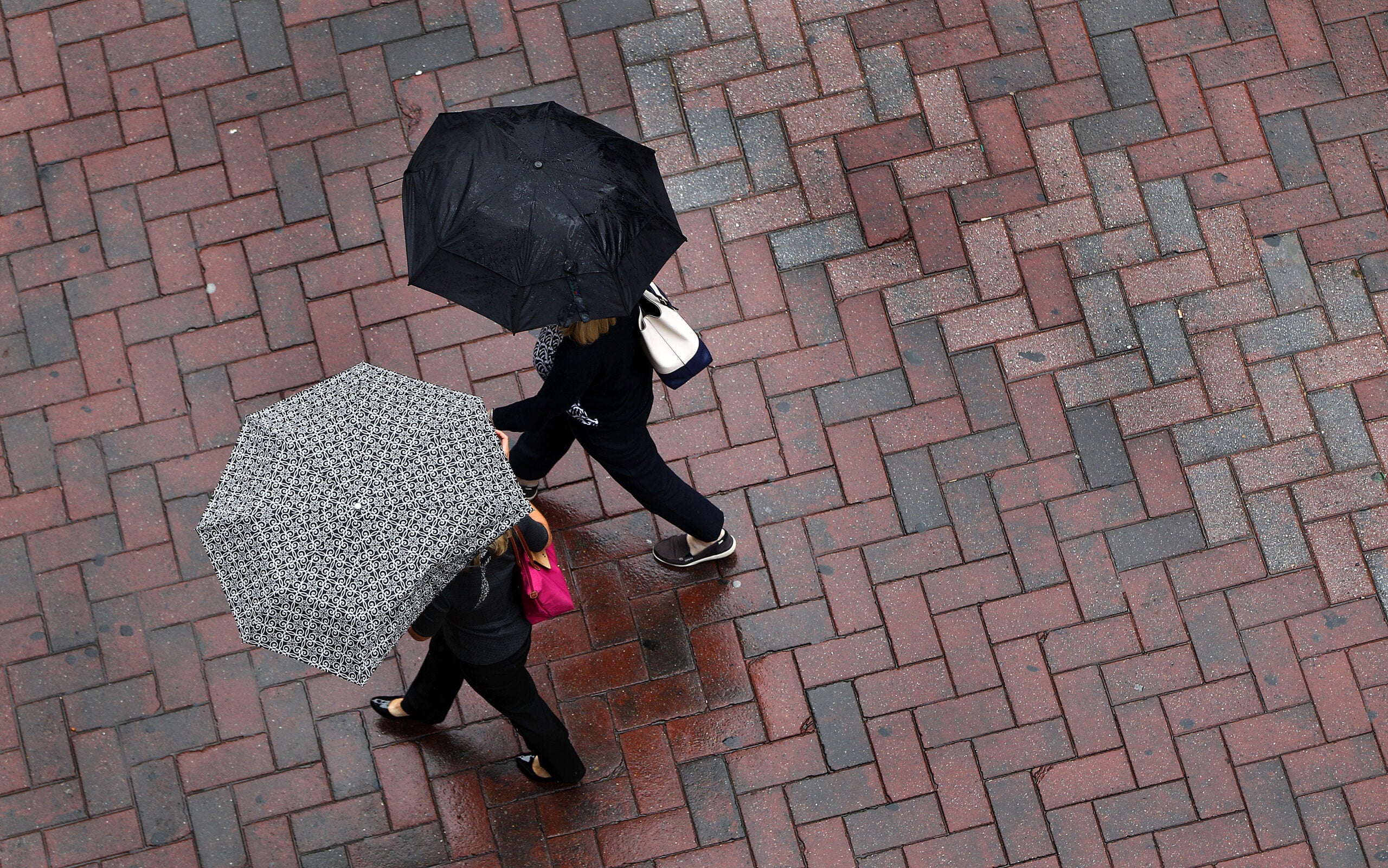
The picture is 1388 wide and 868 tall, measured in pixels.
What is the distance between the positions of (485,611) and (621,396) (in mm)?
798

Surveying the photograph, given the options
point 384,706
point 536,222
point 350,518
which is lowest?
point 384,706

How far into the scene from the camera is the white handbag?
10.6 ft

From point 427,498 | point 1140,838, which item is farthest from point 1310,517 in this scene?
point 427,498

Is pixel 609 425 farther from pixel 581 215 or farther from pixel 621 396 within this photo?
pixel 581 215

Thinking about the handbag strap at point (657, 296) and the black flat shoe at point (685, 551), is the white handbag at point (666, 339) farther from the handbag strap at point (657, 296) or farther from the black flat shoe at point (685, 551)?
the black flat shoe at point (685, 551)

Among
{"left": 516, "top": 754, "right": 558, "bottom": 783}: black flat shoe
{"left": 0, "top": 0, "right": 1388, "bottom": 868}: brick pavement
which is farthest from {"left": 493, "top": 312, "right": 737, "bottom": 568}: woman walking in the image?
{"left": 516, "top": 754, "right": 558, "bottom": 783}: black flat shoe

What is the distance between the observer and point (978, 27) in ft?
15.7

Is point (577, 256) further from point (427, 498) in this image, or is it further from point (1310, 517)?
point (1310, 517)

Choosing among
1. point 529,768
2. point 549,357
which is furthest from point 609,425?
point 529,768

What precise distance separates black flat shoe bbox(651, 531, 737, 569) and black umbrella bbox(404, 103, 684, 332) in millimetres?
1347

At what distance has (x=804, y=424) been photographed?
14.1 ft

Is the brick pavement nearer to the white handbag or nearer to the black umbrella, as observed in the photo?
the white handbag

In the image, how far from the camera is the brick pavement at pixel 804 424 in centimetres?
392

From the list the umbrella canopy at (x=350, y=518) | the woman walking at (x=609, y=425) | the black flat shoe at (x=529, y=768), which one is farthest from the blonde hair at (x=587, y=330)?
the black flat shoe at (x=529, y=768)
